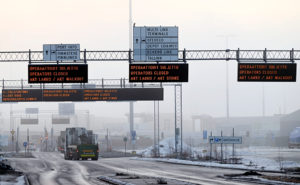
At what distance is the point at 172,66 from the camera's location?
106 feet

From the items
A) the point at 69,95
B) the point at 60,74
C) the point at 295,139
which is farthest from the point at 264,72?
the point at 295,139

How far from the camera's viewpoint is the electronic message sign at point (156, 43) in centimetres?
3309

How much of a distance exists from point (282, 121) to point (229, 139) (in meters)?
103

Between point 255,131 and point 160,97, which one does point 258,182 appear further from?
point 255,131

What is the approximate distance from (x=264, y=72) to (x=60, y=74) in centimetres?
1292

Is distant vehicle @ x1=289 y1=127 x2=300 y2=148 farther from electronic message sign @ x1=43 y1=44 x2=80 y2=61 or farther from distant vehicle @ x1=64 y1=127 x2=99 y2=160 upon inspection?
electronic message sign @ x1=43 y1=44 x2=80 y2=61

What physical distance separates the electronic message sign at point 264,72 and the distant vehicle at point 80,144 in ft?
91.7

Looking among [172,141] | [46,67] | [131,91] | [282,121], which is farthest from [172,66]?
[282,121]

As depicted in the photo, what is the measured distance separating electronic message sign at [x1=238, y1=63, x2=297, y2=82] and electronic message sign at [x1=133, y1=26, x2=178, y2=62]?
14.4 ft

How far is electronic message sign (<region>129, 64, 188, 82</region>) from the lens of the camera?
1251 inches

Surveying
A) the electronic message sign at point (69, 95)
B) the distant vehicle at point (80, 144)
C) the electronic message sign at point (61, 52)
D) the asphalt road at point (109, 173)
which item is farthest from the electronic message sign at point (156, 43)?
the distant vehicle at point (80, 144)

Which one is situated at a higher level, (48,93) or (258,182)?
(48,93)

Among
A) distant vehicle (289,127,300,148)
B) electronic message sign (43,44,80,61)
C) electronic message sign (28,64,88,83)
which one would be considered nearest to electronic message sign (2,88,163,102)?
electronic message sign (43,44,80,61)

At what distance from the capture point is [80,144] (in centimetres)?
5841
